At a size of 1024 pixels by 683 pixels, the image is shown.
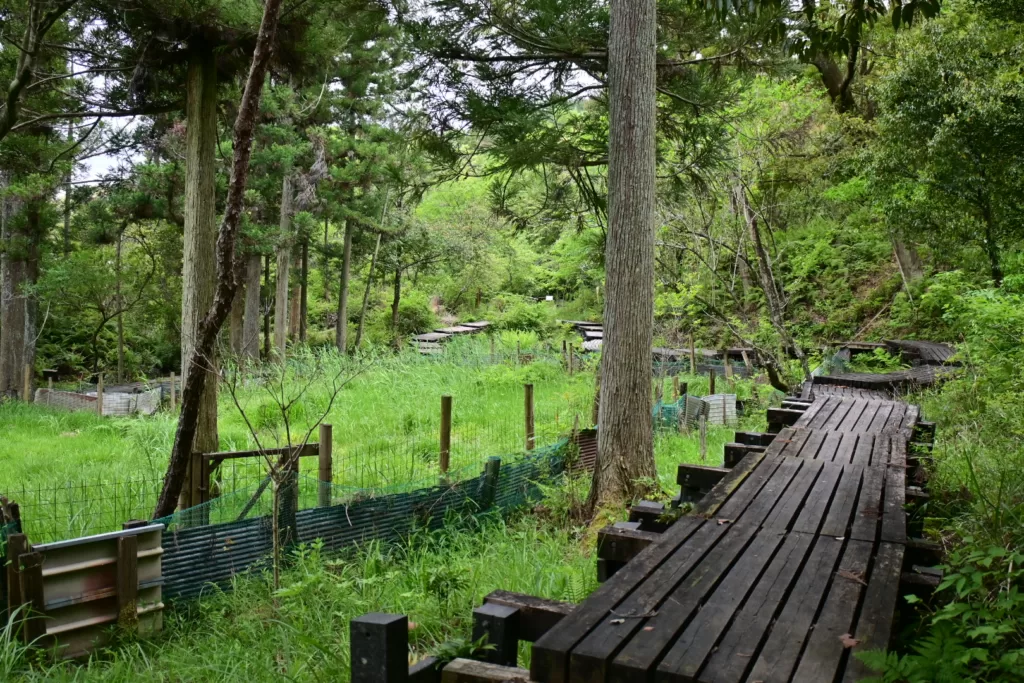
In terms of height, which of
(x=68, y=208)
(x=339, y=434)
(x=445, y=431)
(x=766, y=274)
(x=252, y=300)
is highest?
(x=68, y=208)

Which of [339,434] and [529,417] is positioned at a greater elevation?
[529,417]

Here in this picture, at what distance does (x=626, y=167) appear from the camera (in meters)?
6.82

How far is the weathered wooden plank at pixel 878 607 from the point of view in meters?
2.28

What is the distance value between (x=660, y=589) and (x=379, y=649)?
108cm

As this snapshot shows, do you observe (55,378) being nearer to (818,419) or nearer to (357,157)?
(357,157)

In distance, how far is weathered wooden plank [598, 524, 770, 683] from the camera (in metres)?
2.28

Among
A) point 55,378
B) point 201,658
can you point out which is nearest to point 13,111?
point 201,658

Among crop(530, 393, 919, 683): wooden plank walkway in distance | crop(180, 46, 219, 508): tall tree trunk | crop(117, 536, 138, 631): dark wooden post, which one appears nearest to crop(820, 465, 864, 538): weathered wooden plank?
crop(530, 393, 919, 683): wooden plank walkway in distance

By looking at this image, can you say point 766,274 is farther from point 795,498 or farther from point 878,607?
point 878,607

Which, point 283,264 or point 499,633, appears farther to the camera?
point 283,264

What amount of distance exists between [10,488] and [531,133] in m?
7.96

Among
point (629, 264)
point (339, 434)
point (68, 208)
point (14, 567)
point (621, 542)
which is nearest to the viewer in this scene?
point (621, 542)

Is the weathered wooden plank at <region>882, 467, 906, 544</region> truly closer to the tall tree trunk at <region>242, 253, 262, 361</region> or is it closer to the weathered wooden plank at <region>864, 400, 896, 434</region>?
the weathered wooden plank at <region>864, 400, 896, 434</region>

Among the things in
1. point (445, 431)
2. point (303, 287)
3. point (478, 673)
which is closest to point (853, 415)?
point (445, 431)
